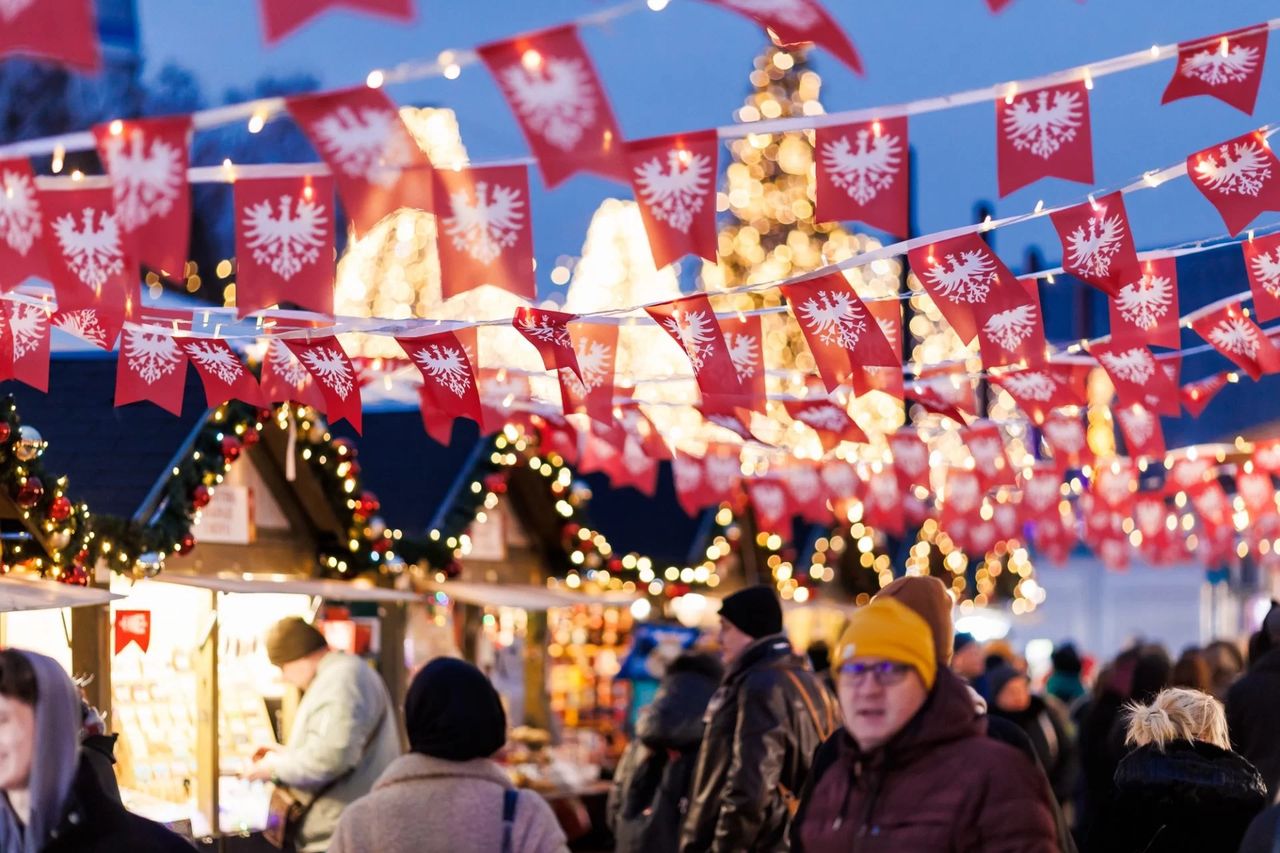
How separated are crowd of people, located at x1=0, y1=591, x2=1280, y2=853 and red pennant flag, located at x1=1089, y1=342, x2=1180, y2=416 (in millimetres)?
1852

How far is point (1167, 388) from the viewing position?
11070mm

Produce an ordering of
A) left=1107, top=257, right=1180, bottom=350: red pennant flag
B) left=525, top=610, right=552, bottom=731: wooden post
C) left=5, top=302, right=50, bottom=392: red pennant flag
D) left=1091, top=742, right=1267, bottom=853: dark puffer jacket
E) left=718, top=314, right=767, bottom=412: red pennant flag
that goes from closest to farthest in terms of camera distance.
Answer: left=1091, top=742, right=1267, bottom=853: dark puffer jacket, left=5, top=302, right=50, bottom=392: red pennant flag, left=1107, top=257, right=1180, bottom=350: red pennant flag, left=718, top=314, right=767, bottom=412: red pennant flag, left=525, top=610, right=552, bottom=731: wooden post

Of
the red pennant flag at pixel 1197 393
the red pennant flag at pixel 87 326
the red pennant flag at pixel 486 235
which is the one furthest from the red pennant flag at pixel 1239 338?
the red pennant flag at pixel 87 326

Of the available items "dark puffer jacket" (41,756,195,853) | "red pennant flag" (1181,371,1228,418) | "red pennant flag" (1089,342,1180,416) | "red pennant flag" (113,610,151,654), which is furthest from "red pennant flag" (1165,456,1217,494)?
"dark puffer jacket" (41,756,195,853)

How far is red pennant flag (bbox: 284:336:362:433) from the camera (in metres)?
9.38

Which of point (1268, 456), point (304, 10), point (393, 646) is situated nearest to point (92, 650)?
point (393, 646)

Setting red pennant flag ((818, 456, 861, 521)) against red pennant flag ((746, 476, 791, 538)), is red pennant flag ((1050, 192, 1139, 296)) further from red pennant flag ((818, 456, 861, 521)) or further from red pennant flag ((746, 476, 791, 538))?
red pennant flag ((746, 476, 791, 538))

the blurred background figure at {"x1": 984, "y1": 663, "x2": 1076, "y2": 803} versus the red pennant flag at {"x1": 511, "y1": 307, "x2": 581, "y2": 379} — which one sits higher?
the red pennant flag at {"x1": 511, "y1": 307, "x2": 581, "y2": 379}

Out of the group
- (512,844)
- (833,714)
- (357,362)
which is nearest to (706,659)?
(833,714)

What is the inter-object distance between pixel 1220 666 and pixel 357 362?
6.59 m

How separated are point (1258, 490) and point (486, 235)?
42.6 ft

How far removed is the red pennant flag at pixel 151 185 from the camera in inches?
218

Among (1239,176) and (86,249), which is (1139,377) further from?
(86,249)

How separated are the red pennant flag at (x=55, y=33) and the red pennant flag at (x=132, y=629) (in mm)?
6924
